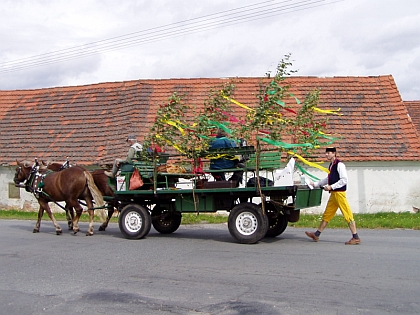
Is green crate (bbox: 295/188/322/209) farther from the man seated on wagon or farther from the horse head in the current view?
the horse head

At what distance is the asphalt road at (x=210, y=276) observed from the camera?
20.6 ft

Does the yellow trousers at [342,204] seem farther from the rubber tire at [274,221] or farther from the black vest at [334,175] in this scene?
the rubber tire at [274,221]

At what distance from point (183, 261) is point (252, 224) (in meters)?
1.82

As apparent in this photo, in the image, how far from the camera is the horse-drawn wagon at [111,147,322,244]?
9977 millimetres

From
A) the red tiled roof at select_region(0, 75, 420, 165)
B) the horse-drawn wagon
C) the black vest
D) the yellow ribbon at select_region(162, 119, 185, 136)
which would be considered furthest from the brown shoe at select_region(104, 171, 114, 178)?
the red tiled roof at select_region(0, 75, 420, 165)

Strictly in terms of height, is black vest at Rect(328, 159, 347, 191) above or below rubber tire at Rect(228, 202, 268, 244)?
above

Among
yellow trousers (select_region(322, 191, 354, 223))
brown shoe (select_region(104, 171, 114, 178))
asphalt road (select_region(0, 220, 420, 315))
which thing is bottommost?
asphalt road (select_region(0, 220, 420, 315))

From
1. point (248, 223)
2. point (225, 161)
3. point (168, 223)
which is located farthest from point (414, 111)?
point (248, 223)

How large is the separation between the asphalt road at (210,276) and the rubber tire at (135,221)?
21 cm

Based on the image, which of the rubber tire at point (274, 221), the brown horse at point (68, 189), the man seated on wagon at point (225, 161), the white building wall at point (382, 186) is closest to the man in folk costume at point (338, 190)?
the rubber tire at point (274, 221)

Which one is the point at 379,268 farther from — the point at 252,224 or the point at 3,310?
the point at 3,310

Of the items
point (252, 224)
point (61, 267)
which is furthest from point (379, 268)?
point (61, 267)

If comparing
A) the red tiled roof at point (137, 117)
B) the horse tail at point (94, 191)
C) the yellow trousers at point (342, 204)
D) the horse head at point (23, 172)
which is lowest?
the yellow trousers at point (342, 204)

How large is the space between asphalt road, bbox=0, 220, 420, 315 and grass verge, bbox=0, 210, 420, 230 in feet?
6.87
